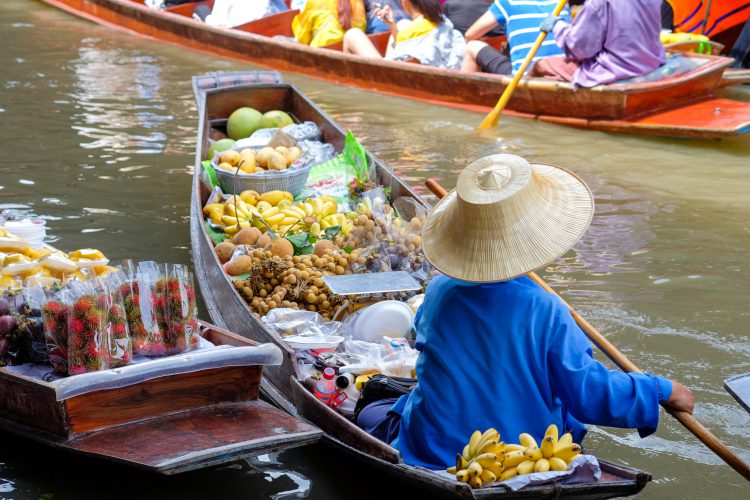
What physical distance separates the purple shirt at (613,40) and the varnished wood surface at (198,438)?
4.87 meters

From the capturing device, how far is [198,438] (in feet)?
9.53

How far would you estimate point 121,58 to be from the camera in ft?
33.1

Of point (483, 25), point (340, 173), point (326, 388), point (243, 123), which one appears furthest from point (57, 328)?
point (483, 25)

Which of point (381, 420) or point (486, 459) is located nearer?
point (486, 459)

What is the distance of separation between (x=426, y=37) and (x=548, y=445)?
6.40 m

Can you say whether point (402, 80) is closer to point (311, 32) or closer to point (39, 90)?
point (311, 32)

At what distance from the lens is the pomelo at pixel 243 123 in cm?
608

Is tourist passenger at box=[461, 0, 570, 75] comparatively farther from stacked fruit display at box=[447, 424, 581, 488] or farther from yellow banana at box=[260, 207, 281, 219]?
stacked fruit display at box=[447, 424, 581, 488]

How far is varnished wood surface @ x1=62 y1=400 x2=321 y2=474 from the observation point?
9.05 feet

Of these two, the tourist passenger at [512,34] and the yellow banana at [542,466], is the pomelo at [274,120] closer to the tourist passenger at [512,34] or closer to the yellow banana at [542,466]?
the tourist passenger at [512,34]

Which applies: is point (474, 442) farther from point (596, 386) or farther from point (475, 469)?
point (596, 386)

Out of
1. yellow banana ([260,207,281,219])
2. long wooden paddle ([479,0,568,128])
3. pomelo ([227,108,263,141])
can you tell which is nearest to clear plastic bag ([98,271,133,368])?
yellow banana ([260,207,281,219])

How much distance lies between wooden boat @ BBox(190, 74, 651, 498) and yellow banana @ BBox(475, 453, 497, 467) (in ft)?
0.22

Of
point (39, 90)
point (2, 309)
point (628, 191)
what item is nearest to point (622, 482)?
point (2, 309)
